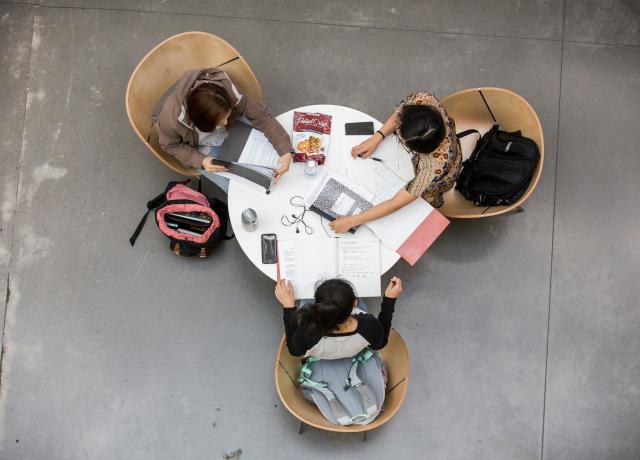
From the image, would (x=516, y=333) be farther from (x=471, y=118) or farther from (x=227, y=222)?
(x=227, y=222)

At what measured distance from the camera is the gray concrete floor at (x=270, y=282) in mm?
2533

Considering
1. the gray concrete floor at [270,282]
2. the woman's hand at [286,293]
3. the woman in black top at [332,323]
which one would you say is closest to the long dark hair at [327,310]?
the woman in black top at [332,323]

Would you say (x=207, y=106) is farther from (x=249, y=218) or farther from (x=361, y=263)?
(x=361, y=263)

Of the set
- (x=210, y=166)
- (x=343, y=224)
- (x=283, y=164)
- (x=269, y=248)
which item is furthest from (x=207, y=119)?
(x=343, y=224)

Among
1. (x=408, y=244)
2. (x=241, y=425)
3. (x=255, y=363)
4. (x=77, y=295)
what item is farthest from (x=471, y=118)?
(x=77, y=295)

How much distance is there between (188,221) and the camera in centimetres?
234

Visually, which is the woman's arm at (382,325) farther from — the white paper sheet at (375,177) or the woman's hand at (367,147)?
the woman's hand at (367,147)

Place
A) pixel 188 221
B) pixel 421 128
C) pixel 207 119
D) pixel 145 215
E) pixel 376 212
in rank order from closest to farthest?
pixel 421 128 → pixel 207 119 → pixel 376 212 → pixel 188 221 → pixel 145 215

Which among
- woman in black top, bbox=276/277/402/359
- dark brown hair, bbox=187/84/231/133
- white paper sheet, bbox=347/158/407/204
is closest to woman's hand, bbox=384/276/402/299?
woman in black top, bbox=276/277/402/359

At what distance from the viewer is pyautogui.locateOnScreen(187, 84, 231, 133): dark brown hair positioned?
6.05 feet

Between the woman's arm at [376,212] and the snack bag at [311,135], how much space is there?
280 millimetres

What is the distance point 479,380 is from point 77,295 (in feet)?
6.96

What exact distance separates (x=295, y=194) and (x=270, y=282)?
727 millimetres

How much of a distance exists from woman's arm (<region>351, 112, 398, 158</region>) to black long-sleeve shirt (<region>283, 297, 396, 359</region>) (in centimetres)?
62
